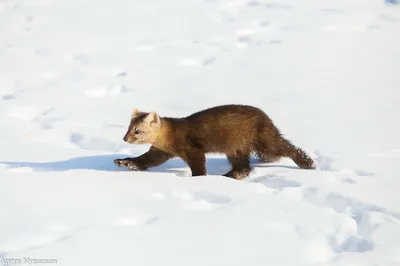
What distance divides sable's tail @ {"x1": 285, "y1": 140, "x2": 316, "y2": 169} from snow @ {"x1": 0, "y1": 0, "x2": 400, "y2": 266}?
0.48 feet

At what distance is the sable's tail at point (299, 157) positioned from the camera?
6.51m

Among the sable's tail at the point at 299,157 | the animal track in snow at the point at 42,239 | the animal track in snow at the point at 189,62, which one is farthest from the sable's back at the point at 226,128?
the animal track in snow at the point at 189,62

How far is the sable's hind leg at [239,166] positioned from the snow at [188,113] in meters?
0.14

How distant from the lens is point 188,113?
8734 millimetres

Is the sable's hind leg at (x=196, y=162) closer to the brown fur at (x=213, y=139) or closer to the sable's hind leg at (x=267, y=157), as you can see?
the brown fur at (x=213, y=139)

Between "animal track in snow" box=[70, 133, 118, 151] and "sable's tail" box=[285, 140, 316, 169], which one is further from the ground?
"sable's tail" box=[285, 140, 316, 169]

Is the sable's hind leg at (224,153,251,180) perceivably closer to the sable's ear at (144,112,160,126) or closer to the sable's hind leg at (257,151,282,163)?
the sable's hind leg at (257,151,282,163)

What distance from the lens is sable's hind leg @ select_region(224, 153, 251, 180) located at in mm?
6398

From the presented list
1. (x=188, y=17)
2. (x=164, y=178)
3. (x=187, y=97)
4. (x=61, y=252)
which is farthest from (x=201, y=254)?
(x=188, y=17)

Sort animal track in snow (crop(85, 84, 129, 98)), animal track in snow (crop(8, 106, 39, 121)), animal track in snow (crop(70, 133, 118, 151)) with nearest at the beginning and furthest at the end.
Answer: animal track in snow (crop(70, 133, 118, 151)), animal track in snow (crop(8, 106, 39, 121)), animal track in snow (crop(85, 84, 129, 98))

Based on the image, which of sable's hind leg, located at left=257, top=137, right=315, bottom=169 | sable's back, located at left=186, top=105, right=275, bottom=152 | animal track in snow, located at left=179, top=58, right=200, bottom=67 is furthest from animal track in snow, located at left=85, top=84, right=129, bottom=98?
sable's hind leg, located at left=257, top=137, right=315, bottom=169

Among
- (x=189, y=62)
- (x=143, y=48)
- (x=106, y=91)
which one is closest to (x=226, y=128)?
(x=106, y=91)

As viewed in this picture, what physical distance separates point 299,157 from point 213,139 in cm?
91

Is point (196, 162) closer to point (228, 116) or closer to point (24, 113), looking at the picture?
point (228, 116)
